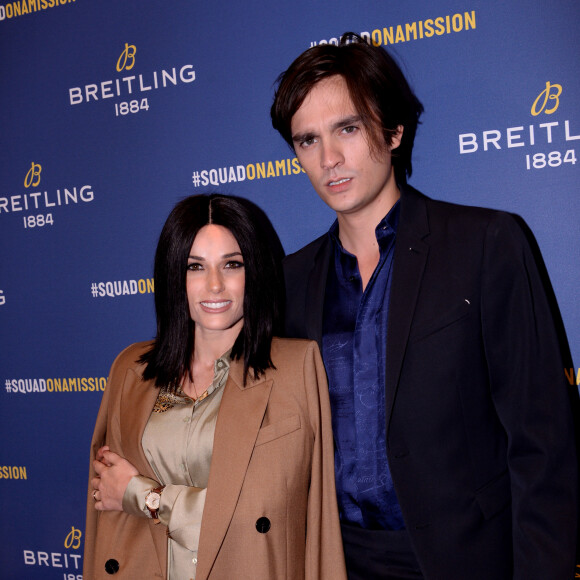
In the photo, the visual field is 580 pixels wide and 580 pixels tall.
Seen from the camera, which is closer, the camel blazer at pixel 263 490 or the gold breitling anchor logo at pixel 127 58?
the camel blazer at pixel 263 490

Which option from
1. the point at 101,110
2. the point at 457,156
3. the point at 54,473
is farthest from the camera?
the point at 54,473

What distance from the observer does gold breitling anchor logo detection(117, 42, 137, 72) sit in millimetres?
3158

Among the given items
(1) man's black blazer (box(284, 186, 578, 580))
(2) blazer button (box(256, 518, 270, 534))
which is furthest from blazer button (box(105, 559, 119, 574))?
(1) man's black blazer (box(284, 186, 578, 580))

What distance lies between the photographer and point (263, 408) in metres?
2.16

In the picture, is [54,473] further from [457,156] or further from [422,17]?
[422,17]

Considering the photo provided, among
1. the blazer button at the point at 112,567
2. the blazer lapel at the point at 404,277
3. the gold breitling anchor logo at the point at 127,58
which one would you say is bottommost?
the blazer button at the point at 112,567

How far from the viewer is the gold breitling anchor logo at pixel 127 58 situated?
10.4ft

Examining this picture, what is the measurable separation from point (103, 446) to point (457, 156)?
1946 mm

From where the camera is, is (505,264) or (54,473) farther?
(54,473)

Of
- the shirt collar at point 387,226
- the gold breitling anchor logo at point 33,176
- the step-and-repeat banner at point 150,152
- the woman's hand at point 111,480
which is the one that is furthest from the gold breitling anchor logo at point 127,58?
the woman's hand at point 111,480

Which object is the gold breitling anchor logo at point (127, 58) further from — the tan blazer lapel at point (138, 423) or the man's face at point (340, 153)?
the tan blazer lapel at point (138, 423)

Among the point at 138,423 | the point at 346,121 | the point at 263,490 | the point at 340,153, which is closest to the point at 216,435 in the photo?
the point at 263,490

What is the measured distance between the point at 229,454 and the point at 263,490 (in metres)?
0.17

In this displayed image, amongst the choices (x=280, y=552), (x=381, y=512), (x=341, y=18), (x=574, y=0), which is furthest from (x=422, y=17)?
(x=280, y=552)
